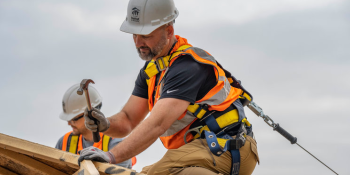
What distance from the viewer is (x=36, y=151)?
3791mm

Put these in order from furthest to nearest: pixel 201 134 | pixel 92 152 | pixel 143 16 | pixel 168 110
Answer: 1. pixel 143 16
2. pixel 201 134
3. pixel 168 110
4. pixel 92 152

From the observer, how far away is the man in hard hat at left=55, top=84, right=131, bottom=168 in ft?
24.2

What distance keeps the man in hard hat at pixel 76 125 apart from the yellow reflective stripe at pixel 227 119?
2859 millimetres

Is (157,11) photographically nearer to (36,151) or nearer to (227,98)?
(227,98)

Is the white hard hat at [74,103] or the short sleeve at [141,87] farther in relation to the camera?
the white hard hat at [74,103]

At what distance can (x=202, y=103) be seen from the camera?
4500mm

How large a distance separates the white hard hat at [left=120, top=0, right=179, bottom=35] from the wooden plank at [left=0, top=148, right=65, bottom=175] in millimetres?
1693

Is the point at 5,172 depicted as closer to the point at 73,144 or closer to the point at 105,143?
the point at 105,143

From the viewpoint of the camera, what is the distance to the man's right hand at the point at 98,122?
15.8 feet

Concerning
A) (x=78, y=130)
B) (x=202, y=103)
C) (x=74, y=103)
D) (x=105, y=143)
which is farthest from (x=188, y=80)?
(x=74, y=103)

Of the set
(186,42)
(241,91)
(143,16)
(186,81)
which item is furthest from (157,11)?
(241,91)

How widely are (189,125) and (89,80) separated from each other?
114cm

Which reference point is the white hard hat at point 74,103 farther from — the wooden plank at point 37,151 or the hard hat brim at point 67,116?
the wooden plank at point 37,151

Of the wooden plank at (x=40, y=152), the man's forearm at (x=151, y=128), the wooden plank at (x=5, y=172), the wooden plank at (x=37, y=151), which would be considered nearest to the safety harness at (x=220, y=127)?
the man's forearm at (x=151, y=128)
